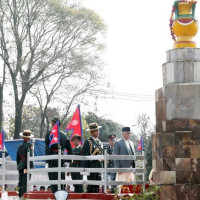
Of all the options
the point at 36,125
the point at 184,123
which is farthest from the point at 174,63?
the point at 36,125

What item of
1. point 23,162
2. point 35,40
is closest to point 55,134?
point 23,162

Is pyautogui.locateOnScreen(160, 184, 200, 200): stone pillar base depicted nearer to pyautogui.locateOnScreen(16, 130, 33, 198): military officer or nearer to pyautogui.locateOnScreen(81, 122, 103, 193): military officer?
pyautogui.locateOnScreen(81, 122, 103, 193): military officer

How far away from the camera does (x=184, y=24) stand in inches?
480

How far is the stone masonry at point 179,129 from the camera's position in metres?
11.6

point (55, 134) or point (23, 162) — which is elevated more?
point (55, 134)

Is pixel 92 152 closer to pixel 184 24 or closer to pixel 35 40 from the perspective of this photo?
pixel 184 24

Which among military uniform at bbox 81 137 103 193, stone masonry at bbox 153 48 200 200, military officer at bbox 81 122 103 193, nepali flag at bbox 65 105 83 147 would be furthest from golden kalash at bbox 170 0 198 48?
nepali flag at bbox 65 105 83 147

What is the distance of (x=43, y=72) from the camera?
45.7 m

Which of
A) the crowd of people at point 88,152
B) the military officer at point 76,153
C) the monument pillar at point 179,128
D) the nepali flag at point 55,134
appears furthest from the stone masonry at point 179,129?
the military officer at point 76,153

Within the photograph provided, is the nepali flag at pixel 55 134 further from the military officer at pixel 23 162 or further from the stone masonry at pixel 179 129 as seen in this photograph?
the stone masonry at pixel 179 129

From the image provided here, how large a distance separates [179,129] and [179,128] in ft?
0.06

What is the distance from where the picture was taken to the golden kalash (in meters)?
12.2

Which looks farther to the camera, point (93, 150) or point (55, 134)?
point (93, 150)

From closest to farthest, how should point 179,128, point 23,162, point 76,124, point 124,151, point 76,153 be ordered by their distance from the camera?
1. point 179,128
2. point 124,151
3. point 23,162
4. point 76,153
5. point 76,124
